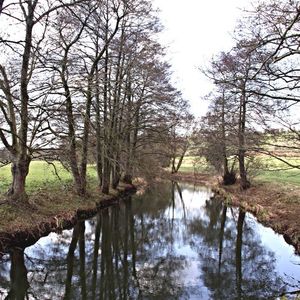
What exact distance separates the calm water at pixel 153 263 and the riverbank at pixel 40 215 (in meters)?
0.34

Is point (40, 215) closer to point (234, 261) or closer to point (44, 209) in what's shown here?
point (44, 209)

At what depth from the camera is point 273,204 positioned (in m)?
18.8

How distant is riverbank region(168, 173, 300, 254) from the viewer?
14.0 meters

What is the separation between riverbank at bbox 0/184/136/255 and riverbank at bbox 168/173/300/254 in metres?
7.76

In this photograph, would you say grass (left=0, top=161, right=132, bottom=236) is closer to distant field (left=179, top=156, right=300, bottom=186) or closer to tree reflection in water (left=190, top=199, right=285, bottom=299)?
tree reflection in water (left=190, top=199, right=285, bottom=299)

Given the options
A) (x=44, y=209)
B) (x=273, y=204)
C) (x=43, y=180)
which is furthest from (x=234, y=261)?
(x=43, y=180)

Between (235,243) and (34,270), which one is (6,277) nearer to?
(34,270)

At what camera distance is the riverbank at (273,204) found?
14002 mm

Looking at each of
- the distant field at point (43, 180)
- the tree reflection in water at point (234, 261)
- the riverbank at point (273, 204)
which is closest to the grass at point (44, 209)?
the distant field at point (43, 180)

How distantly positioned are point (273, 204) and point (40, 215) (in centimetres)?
1095

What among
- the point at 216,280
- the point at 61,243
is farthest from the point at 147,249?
the point at 216,280

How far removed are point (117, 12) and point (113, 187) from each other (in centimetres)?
1116

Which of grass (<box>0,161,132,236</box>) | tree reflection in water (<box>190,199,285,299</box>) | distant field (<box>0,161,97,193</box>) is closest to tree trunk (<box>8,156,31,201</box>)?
grass (<box>0,161,132,236</box>)

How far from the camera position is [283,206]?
17.7 meters
